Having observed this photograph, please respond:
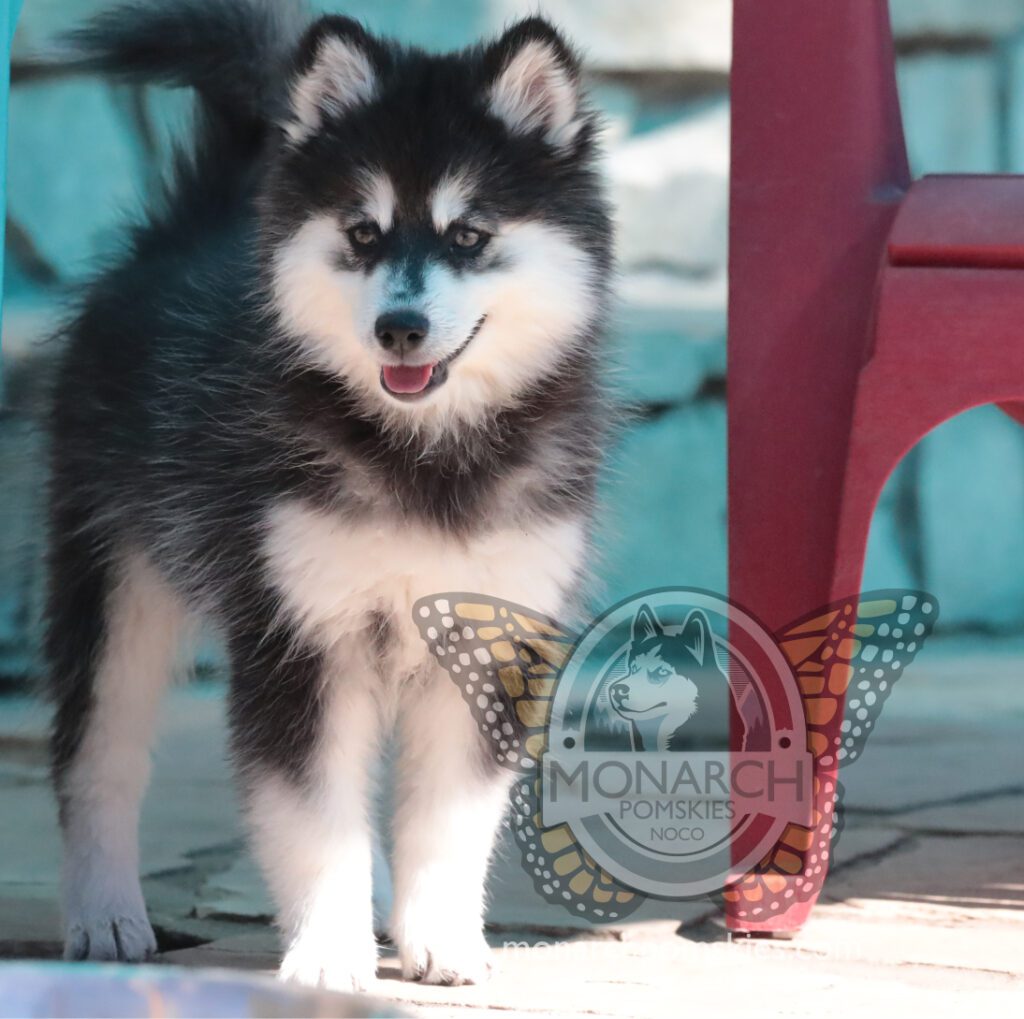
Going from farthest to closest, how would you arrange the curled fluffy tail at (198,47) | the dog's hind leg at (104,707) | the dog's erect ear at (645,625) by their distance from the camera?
1. the dog's erect ear at (645,625)
2. the curled fluffy tail at (198,47)
3. the dog's hind leg at (104,707)

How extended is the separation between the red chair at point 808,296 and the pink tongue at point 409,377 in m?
0.51

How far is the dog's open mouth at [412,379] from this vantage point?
2.23 metres

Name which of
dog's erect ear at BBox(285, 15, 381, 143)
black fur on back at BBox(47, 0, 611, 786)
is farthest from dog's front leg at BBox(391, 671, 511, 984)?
dog's erect ear at BBox(285, 15, 381, 143)

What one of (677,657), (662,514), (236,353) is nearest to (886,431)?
(236,353)

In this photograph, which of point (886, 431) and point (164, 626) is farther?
point (164, 626)

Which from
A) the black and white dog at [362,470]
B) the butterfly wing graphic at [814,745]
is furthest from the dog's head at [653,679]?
the black and white dog at [362,470]

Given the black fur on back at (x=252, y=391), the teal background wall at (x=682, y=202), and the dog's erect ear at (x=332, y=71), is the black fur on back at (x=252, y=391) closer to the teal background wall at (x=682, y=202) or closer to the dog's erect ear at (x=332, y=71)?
the dog's erect ear at (x=332, y=71)

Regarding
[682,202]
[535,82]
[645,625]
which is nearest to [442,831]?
[535,82]

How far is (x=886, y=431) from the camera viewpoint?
7.68 feet

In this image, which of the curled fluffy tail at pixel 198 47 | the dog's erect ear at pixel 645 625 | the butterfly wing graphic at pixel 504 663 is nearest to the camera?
the butterfly wing graphic at pixel 504 663

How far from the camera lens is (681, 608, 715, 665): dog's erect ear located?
2716mm

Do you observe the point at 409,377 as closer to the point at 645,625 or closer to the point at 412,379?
the point at 412,379

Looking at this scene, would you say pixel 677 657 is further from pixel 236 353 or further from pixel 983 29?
pixel 983 29

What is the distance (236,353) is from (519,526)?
0.56 meters
